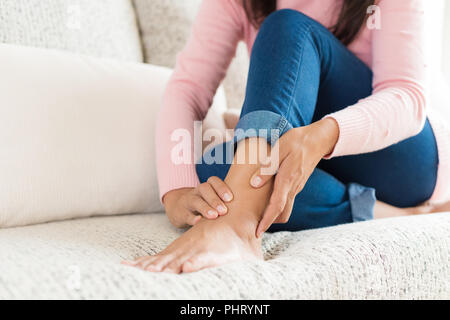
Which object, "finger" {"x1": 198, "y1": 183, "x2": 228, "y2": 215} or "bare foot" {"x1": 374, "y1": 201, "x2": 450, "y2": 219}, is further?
"bare foot" {"x1": 374, "y1": 201, "x2": 450, "y2": 219}

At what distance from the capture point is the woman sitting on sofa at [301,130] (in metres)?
0.55

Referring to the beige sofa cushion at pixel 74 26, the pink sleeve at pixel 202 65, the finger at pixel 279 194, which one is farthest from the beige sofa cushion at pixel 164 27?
the finger at pixel 279 194

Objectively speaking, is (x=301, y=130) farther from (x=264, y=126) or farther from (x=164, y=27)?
(x=164, y=27)

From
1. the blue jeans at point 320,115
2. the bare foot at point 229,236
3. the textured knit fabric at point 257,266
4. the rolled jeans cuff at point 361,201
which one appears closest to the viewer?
the textured knit fabric at point 257,266

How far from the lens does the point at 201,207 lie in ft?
1.86

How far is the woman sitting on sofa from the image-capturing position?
0.55 metres

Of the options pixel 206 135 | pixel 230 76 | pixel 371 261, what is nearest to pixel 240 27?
pixel 206 135

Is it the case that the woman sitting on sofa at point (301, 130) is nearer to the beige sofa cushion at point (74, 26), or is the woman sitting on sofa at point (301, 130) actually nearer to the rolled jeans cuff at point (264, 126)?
the rolled jeans cuff at point (264, 126)

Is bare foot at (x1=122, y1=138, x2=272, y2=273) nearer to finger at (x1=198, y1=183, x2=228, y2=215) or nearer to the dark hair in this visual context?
finger at (x1=198, y1=183, x2=228, y2=215)

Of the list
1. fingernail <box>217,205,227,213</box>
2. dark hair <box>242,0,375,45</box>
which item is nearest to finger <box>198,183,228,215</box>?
fingernail <box>217,205,227,213</box>

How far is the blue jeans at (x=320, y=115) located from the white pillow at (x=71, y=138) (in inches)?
6.8

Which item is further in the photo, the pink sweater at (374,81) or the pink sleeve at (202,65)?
the pink sleeve at (202,65)

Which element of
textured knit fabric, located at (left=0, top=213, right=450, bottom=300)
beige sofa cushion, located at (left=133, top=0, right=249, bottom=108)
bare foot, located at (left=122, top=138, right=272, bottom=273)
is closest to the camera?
textured knit fabric, located at (left=0, top=213, right=450, bottom=300)

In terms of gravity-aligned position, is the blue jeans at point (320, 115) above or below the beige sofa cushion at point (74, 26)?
below
